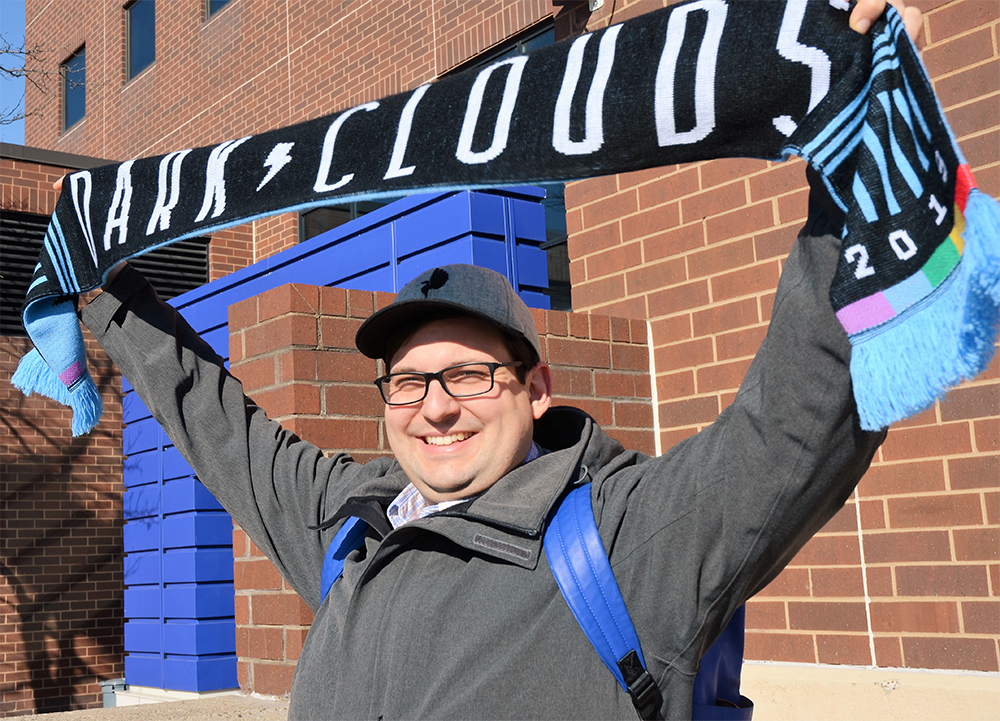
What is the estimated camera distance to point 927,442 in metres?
3.94

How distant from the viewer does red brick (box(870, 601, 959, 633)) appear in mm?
3834

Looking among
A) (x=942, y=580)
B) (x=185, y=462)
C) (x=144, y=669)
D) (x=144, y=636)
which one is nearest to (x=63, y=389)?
(x=942, y=580)

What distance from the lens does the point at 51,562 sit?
11.5 m

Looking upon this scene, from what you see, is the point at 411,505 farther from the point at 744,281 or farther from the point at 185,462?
the point at 185,462

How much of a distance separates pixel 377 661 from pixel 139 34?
1424 cm

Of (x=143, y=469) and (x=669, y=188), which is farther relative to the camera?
(x=143, y=469)

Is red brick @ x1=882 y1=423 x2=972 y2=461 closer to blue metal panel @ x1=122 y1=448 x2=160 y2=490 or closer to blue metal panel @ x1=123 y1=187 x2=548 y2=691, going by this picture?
blue metal panel @ x1=123 y1=187 x2=548 y2=691

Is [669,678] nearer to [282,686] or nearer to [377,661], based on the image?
[377,661]

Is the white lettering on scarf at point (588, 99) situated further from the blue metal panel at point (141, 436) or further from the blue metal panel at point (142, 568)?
the blue metal panel at point (142, 568)

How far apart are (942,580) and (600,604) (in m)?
2.62

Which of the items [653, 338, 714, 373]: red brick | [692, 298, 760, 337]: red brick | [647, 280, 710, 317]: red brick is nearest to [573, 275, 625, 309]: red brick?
[647, 280, 710, 317]: red brick

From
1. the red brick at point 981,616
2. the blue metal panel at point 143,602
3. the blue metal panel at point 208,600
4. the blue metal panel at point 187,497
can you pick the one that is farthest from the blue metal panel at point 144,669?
the red brick at point 981,616

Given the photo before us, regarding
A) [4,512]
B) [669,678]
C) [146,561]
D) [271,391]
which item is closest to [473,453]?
[669,678]

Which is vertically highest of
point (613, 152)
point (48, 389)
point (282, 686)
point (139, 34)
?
point (139, 34)
